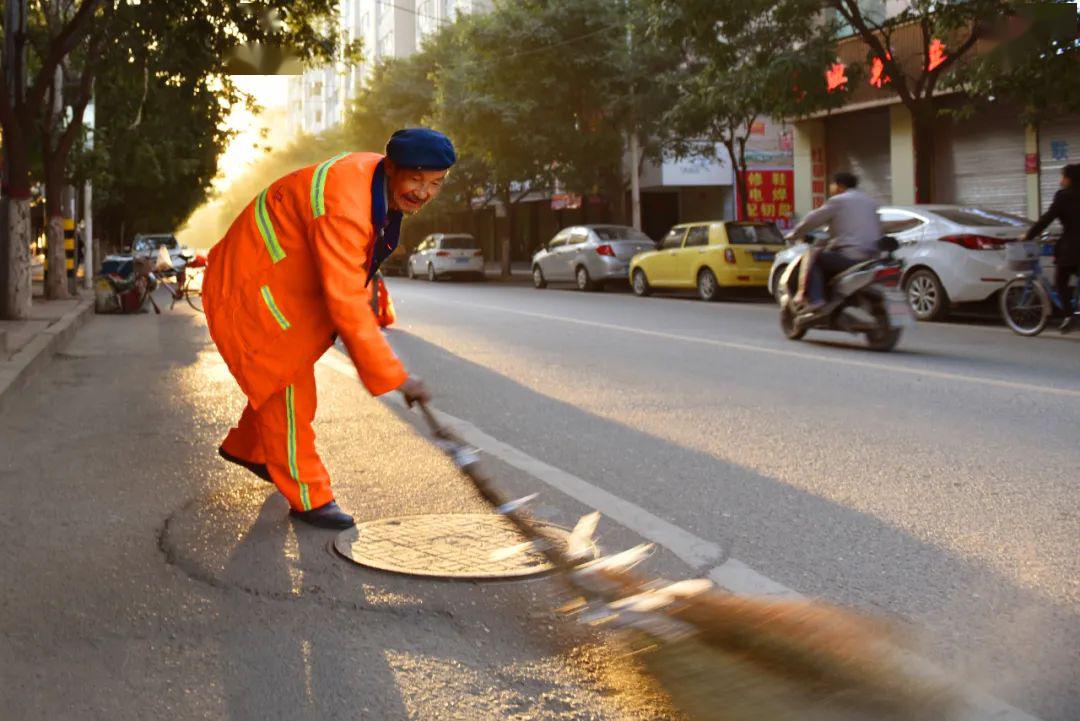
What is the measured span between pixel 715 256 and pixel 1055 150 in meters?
6.03

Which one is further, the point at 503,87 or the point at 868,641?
the point at 503,87

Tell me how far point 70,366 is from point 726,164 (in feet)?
107

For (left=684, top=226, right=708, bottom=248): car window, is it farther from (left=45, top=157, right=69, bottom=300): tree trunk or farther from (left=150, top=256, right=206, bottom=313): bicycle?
(left=45, top=157, right=69, bottom=300): tree trunk

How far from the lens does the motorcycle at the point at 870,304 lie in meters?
11.7

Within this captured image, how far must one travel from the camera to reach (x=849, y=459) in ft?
21.1

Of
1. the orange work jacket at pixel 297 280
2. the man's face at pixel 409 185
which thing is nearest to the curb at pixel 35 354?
the orange work jacket at pixel 297 280

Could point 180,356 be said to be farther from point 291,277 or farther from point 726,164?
point 726,164

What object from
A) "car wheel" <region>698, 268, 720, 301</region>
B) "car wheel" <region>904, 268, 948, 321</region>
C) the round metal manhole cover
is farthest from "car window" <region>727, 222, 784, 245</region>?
the round metal manhole cover

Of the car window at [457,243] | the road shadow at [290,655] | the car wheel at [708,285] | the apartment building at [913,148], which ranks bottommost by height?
the road shadow at [290,655]

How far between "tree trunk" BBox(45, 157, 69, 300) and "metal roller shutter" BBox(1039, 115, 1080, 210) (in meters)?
16.4

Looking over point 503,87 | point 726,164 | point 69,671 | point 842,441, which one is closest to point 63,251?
point 503,87

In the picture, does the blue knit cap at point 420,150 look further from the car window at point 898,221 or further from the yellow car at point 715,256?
the yellow car at point 715,256

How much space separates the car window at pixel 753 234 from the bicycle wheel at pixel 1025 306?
878 centimetres

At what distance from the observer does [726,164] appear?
1681 inches
